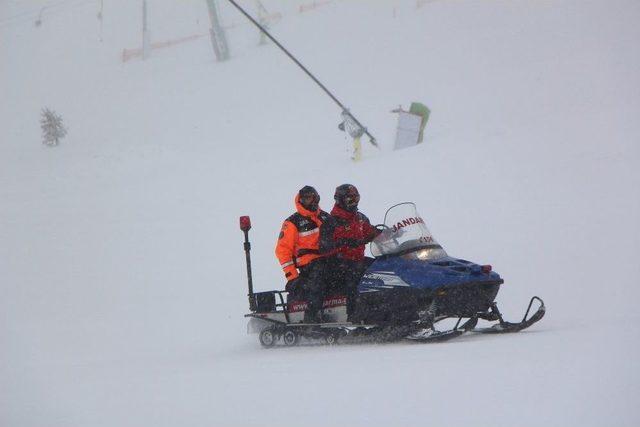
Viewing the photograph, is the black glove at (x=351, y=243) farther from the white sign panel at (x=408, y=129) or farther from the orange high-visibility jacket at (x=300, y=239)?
the white sign panel at (x=408, y=129)

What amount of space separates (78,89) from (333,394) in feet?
111

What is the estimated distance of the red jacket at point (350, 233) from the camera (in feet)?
23.0

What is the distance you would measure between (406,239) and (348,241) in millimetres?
519

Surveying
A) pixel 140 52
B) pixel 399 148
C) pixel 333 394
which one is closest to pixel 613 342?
pixel 333 394

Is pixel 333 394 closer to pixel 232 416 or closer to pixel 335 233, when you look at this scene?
pixel 232 416

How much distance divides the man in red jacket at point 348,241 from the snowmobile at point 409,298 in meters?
0.09

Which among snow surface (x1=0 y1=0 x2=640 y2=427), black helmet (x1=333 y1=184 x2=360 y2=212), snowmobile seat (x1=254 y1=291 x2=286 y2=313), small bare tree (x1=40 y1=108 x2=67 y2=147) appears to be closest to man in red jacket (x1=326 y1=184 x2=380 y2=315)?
black helmet (x1=333 y1=184 x2=360 y2=212)

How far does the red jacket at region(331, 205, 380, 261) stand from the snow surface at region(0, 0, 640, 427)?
34.5 inches

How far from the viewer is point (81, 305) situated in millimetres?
10219

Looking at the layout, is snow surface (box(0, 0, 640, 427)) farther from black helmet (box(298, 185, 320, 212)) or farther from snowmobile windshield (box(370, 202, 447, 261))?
black helmet (box(298, 185, 320, 212))

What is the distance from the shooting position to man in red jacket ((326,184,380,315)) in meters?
7.00

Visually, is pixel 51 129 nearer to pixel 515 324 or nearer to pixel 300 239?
pixel 300 239

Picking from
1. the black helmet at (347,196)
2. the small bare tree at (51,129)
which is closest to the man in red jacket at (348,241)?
the black helmet at (347,196)

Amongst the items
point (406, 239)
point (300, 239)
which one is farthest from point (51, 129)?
point (406, 239)
